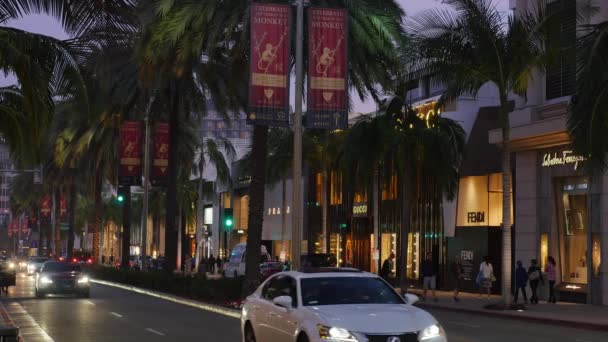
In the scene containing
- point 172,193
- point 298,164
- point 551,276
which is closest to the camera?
point 298,164

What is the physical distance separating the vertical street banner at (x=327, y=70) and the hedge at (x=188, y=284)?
26.5ft

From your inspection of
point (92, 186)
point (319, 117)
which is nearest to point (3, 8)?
point (319, 117)

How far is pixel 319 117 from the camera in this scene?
26125 mm

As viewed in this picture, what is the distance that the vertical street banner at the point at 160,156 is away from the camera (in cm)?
4346

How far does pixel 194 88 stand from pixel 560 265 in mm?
16645

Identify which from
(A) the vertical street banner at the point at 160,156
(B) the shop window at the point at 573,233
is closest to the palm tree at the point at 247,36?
(B) the shop window at the point at 573,233

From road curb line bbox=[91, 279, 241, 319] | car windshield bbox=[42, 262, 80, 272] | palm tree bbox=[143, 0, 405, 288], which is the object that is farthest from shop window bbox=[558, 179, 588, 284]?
car windshield bbox=[42, 262, 80, 272]

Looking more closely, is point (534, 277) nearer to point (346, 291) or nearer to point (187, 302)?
point (187, 302)

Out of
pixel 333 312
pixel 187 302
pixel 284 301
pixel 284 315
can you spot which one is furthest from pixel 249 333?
pixel 187 302

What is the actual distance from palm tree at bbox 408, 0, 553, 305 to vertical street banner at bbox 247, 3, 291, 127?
25.8ft

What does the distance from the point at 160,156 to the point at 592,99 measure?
24669mm

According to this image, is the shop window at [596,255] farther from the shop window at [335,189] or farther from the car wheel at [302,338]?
the shop window at [335,189]

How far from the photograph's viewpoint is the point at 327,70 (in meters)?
26.2

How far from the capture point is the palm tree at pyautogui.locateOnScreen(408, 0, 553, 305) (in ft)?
107
